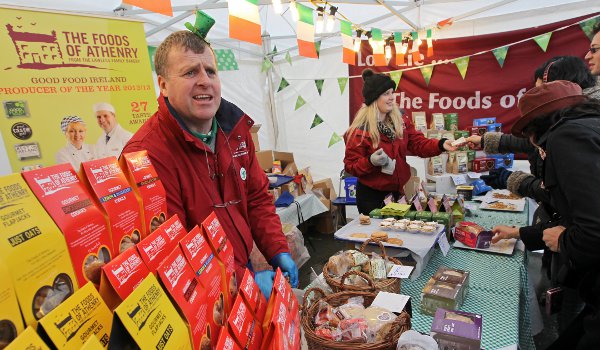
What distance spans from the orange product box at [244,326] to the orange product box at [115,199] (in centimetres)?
28

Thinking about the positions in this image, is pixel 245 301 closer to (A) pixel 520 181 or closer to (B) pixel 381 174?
(A) pixel 520 181

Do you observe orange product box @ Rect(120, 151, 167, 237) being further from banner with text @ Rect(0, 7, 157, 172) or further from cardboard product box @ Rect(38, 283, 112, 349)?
banner with text @ Rect(0, 7, 157, 172)

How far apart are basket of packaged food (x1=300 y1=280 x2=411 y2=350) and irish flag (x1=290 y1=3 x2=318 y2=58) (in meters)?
2.39

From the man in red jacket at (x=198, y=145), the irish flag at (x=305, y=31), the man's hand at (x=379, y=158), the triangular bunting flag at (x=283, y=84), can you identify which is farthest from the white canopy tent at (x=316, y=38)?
the man in red jacket at (x=198, y=145)

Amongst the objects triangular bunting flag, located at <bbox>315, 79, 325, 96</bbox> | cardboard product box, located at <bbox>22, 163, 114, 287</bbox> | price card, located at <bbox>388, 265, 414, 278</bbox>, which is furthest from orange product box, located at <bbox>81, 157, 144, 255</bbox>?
triangular bunting flag, located at <bbox>315, 79, 325, 96</bbox>

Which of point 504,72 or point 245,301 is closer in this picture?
point 245,301

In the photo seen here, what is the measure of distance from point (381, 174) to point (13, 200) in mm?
2563

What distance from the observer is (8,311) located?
463 millimetres

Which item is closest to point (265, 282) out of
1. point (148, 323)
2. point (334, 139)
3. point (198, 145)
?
point (198, 145)

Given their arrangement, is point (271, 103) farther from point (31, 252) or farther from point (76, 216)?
point (31, 252)

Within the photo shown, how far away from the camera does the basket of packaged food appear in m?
1.01

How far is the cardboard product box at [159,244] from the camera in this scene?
665 mm

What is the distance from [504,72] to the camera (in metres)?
4.40

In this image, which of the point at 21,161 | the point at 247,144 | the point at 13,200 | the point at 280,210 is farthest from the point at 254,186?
the point at 280,210
